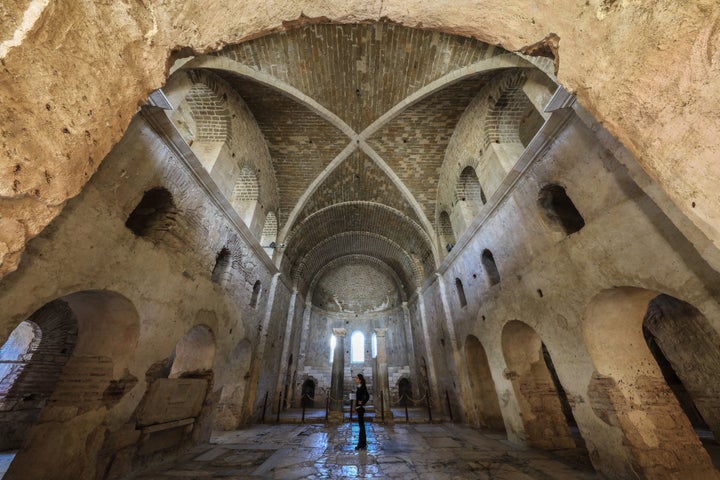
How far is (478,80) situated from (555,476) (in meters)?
8.29

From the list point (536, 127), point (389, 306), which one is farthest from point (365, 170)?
point (389, 306)

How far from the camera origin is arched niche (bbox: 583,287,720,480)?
10.7 ft

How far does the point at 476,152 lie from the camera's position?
281 inches

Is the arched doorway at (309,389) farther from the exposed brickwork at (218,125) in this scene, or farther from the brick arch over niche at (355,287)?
the exposed brickwork at (218,125)

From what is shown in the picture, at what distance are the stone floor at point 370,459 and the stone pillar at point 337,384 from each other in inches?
81.9

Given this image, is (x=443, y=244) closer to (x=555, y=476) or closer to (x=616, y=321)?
(x=616, y=321)

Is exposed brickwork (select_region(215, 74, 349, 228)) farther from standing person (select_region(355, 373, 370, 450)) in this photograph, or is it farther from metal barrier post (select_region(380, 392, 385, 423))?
metal barrier post (select_region(380, 392, 385, 423))

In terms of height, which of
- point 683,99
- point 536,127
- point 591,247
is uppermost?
point 536,127

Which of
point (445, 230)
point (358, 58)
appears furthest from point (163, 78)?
point (445, 230)

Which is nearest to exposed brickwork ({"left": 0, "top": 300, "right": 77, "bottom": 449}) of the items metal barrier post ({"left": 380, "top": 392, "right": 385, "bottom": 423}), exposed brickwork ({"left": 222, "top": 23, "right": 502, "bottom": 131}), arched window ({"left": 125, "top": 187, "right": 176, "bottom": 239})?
arched window ({"left": 125, "top": 187, "right": 176, "bottom": 239})

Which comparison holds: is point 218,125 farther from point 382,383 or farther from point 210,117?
point 382,383

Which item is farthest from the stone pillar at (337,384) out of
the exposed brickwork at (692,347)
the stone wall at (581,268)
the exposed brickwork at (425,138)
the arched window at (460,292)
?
the exposed brickwork at (692,347)

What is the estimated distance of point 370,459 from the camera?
15.3 feet

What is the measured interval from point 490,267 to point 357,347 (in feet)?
41.2
